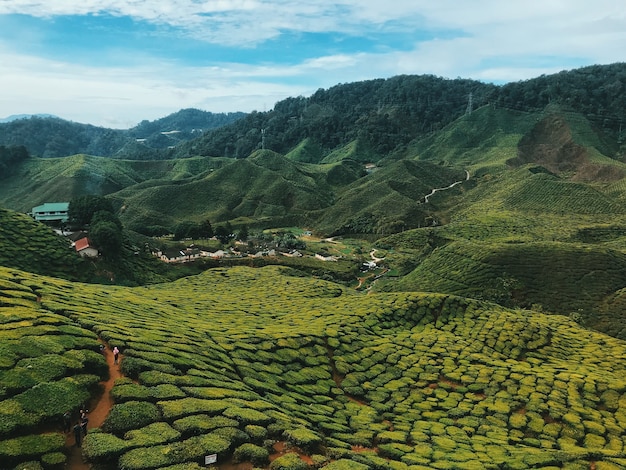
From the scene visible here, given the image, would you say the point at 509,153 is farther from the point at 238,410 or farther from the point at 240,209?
the point at 238,410

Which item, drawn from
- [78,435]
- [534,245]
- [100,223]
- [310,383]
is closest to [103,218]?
[100,223]

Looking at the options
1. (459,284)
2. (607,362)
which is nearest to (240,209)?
(459,284)

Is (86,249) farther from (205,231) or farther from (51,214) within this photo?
(51,214)

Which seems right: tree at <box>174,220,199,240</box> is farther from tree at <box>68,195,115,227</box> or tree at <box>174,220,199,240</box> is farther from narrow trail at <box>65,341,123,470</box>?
narrow trail at <box>65,341,123,470</box>

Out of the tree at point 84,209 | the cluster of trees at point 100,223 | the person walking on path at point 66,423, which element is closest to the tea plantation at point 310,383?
the person walking on path at point 66,423

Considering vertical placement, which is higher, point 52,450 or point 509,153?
point 509,153
